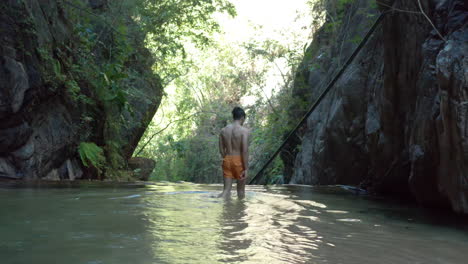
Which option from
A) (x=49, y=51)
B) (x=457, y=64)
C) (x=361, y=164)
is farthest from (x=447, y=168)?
(x=49, y=51)

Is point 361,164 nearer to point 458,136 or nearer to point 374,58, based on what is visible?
point 374,58

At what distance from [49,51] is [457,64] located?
9500 mm

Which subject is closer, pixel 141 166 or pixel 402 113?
pixel 402 113

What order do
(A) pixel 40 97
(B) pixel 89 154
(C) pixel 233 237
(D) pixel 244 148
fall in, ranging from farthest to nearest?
(B) pixel 89 154 < (A) pixel 40 97 < (D) pixel 244 148 < (C) pixel 233 237

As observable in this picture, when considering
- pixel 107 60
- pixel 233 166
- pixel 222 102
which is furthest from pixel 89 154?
pixel 222 102

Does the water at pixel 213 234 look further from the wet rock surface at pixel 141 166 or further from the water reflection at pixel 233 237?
the wet rock surface at pixel 141 166

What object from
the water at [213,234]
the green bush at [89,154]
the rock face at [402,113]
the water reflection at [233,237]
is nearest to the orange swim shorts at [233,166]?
the water at [213,234]

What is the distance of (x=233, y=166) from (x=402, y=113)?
2.90 metres

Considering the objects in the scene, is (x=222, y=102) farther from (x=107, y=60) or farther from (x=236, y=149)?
(x=236, y=149)

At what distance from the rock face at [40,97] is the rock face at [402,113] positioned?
6.78 meters

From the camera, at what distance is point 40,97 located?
1039 cm

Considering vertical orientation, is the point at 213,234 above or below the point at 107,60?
below

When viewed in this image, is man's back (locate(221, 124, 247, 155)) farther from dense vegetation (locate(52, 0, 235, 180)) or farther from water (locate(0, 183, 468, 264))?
dense vegetation (locate(52, 0, 235, 180))

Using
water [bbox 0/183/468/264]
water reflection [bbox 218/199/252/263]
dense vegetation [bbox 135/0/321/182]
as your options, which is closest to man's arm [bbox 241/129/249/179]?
water [bbox 0/183/468/264]
